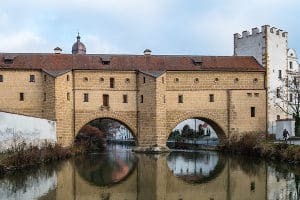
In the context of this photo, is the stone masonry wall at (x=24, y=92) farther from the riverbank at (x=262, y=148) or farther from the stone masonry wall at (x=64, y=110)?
the riverbank at (x=262, y=148)

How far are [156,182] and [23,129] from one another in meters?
9.89

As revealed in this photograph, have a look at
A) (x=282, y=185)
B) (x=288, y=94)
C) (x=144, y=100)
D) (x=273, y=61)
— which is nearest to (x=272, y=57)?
(x=273, y=61)

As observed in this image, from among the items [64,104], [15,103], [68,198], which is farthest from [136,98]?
[68,198]

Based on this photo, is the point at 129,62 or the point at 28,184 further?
the point at 129,62

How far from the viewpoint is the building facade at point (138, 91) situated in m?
34.5

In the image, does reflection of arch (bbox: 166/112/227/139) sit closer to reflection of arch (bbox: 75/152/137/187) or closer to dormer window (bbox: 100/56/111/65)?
dormer window (bbox: 100/56/111/65)

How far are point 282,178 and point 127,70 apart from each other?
1841cm

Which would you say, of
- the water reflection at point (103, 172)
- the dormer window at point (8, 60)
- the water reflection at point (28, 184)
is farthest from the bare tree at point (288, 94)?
the water reflection at point (28, 184)

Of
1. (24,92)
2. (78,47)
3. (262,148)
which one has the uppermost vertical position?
(78,47)

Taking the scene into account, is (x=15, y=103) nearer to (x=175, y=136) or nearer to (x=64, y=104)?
(x=64, y=104)

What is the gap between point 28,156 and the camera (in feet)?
76.7

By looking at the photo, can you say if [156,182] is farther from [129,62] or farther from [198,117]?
[129,62]

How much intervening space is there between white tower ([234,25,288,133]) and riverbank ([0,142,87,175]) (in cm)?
1679

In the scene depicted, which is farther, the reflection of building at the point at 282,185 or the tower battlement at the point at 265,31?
the tower battlement at the point at 265,31
